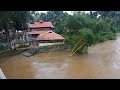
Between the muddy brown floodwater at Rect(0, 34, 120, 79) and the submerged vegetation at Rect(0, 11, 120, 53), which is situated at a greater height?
the submerged vegetation at Rect(0, 11, 120, 53)

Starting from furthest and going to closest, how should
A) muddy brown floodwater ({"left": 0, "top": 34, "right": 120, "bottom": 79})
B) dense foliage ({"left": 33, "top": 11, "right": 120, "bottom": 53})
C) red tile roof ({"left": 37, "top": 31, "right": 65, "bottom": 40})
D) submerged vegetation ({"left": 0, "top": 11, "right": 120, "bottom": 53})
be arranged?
1. red tile roof ({"left": 37, "top": 31, "right": 65, "bottom": 40})
2. dense foliage ({"left": 33, "top": 11, "right": 120, "bottom": 53})
3. submerged vegetation ({"left": 0, "top": 11, "right": 120, "bottom": 53})
4. muddy brown floodwater ({"left": 0, "top": 34, "right": 120, "bottom": 79})

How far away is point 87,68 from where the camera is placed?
6.30 m

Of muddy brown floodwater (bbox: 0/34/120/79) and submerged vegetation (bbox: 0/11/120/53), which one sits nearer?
muddy brown floodwater (bbox: 0/34/120/79)

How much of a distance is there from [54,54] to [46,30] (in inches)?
39.3

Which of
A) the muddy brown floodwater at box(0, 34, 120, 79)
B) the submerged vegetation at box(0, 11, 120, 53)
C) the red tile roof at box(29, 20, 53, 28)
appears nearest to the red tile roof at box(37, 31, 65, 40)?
the red tile roof at box(29, 20, 53, 28)

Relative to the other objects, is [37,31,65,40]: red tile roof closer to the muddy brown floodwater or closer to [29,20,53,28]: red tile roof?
[29,20,53,28]: red tile roof

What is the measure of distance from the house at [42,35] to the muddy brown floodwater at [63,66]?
0.44 meters

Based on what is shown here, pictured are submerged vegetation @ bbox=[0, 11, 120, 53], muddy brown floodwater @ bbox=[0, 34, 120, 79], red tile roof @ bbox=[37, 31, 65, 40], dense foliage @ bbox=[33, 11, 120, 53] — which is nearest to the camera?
muddy brown floodwater @ bbox=[0, 34, 120, 79]

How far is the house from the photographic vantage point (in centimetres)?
780

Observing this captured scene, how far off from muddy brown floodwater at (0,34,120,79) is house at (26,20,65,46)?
0.44 metres

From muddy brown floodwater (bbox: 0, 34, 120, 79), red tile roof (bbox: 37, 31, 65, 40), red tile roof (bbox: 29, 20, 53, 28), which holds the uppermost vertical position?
red tile roof (bbox: 29, 20, 53, 28)

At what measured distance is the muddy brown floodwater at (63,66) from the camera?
5730 mm
